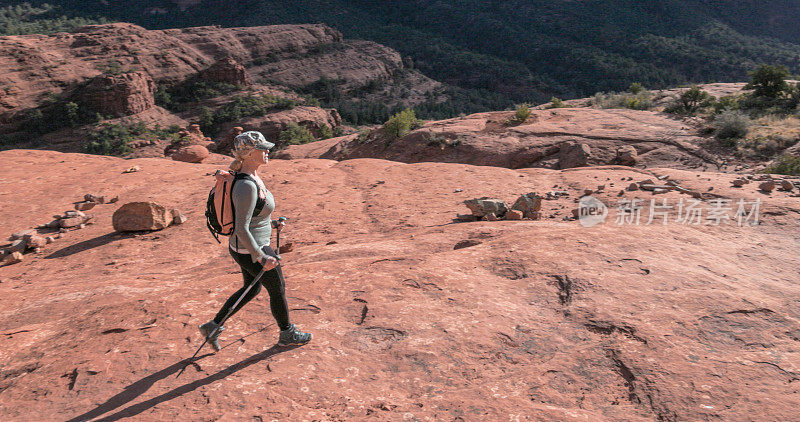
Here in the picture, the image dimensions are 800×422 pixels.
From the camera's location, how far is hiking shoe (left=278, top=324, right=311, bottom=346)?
3207 mm

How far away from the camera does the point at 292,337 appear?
10.5 ft

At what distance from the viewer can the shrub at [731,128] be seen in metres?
13.2

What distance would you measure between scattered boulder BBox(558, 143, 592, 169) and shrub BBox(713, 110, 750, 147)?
4.19m

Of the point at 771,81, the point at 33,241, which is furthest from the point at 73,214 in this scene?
the point at 771,81

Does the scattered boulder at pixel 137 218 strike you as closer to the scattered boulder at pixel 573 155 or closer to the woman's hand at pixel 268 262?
the woman's hand at pixel 268 262

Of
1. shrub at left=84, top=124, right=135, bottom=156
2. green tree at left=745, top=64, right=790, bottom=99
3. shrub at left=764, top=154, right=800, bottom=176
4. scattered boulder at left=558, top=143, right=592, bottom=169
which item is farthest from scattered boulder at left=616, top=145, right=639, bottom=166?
shrub at left=84, top=124, right=135, bottom=156

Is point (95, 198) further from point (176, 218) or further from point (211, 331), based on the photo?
point (211, 331)

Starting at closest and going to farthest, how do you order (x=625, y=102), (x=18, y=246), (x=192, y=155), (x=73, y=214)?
(x=18, y=246) → (x=73, y=214) → (x=192, y=155) → (x=625, y=102)

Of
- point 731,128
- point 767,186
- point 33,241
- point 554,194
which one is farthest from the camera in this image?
point 731,128

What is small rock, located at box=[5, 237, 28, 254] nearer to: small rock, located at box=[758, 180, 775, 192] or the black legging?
the black legging

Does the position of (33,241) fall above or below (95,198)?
below

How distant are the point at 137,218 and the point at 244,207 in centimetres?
520

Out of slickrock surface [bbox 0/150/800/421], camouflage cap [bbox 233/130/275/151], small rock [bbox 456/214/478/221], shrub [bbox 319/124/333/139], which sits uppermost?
camouflage cap [bbox 233/130/275/151]

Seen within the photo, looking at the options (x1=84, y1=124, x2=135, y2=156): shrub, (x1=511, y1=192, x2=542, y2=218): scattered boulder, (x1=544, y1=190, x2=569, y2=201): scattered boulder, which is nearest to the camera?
(x1=511, y1=192, x2=542, y2=218): scattered boulder
